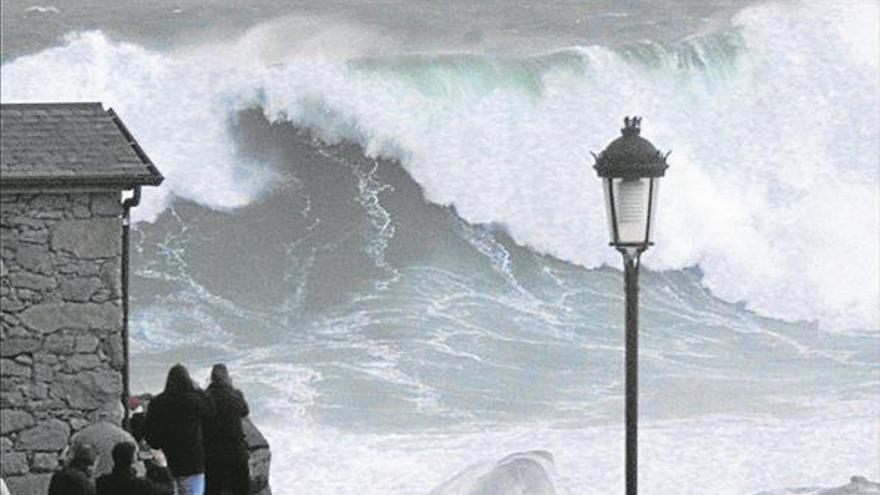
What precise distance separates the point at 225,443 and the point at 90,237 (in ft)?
5.13

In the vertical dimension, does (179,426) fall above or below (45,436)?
above

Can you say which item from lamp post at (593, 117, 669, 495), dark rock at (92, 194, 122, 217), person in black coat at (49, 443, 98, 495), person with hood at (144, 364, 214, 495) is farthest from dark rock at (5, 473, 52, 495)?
lamp post at (593, 117, 669, 495)

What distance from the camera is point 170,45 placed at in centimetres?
2386

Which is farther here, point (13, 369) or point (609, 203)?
point (13, 369)

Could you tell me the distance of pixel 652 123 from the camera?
26.7 m

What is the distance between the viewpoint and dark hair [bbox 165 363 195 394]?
7.73 metres

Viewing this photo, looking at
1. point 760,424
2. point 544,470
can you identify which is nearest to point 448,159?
point 760,424

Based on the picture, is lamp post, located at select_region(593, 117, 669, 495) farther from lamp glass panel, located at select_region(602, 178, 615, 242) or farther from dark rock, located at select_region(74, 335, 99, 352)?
dark rock, located at select_region(74, 335, 99, 352)

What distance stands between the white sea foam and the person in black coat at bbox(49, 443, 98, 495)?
16703 mm

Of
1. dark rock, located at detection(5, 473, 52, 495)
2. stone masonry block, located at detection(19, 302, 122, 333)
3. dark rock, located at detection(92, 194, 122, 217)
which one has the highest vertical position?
dark rock, located at detection(92, 194, 122, 217)

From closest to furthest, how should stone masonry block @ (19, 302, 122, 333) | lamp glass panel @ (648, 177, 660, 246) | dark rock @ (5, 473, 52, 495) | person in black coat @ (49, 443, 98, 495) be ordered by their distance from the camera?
1. person in black coat @ (49, 443, 98, 495)
2. lamp glass panel @ (648, 177, 660, 246)
3. dark rock @ (5, 473, 52, 495)
4. stone masonry block @ (19, 302, 122, 333)

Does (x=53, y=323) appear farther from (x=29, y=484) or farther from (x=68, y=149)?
(x=68, y=149)

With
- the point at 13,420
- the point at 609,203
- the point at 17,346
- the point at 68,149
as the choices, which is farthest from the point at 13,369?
the point at 609,203

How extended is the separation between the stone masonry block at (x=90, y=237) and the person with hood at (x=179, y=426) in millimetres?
1491
